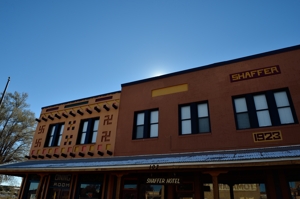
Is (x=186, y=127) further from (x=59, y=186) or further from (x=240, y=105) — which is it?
(x=59, y=186)

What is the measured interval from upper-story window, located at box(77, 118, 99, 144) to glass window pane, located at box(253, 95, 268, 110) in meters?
9.38

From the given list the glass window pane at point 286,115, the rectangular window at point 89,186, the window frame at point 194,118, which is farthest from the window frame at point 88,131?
the glass window pane at point 286,115

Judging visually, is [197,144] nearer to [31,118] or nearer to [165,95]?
[165,95]

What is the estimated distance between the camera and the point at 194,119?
10.9 m

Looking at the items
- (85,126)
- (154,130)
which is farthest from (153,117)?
(85,126)

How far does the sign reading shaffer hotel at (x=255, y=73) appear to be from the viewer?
1022 centimetres

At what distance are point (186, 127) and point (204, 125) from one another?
0.91 metres

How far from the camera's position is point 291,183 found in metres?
7.93

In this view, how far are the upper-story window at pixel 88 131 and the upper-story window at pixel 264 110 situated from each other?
859cm

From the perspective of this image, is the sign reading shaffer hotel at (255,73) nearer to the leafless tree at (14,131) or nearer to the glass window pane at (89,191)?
the glass window pane at (89,191)

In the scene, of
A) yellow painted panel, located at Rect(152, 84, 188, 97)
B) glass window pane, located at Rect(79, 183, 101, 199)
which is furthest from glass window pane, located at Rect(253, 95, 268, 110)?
glass window pane, located at Rect(79, 183, 101, 199)

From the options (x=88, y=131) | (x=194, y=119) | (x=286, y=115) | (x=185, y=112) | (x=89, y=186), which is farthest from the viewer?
(x=88, y=131)

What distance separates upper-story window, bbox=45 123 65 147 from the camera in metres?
15.2

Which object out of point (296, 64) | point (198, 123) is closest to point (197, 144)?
point (198, 123)
